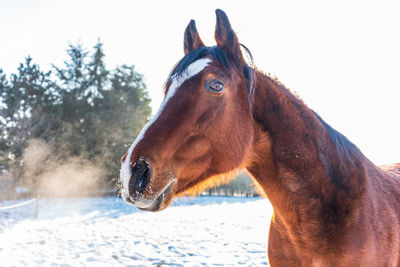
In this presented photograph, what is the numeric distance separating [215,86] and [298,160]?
75 cm

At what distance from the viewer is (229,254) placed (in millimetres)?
5941

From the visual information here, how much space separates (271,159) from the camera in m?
1.91

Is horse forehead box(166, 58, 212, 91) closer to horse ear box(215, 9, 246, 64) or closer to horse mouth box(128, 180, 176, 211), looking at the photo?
horse ear box(215, 9, 246, 64)

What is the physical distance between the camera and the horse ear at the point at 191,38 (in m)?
2.28

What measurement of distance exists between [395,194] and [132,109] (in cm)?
2467

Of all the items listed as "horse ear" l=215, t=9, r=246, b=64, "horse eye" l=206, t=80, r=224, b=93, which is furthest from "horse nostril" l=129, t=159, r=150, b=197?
"horse ear" l=215, t=9, r=246, b=64

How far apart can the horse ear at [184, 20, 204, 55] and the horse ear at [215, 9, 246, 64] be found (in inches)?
11.5

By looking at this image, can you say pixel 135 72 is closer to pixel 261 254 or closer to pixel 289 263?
pixel 261 254

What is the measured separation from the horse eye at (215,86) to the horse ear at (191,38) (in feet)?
1.91

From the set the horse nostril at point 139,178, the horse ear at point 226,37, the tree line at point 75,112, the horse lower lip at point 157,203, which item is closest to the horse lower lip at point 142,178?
the horse nostril at point 139,178

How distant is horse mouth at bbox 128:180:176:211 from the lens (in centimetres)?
154

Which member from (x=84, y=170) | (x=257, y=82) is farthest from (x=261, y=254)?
(x=84, y=170)

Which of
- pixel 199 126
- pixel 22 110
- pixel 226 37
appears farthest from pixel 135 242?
pixel 22 110

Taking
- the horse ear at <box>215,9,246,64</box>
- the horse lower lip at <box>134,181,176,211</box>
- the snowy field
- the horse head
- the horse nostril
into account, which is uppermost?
the horse ear at <box>215,9,246,64</box>
